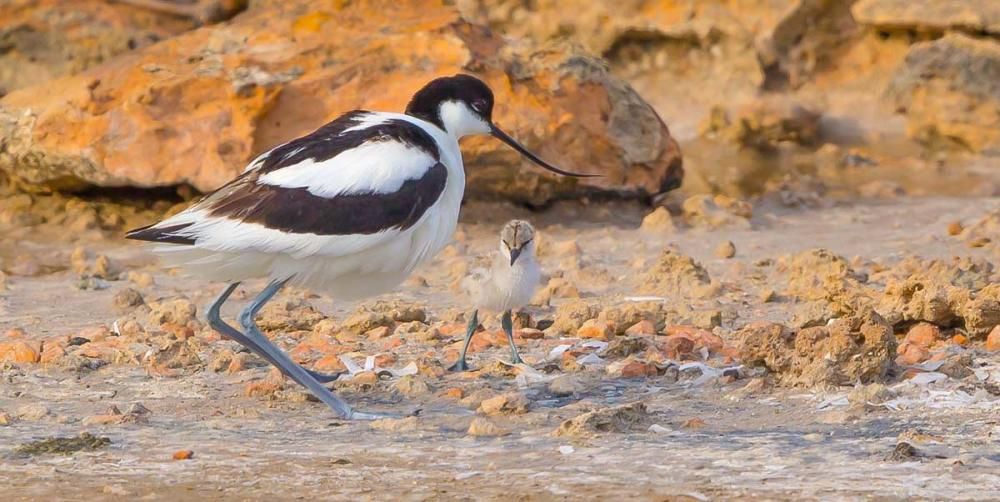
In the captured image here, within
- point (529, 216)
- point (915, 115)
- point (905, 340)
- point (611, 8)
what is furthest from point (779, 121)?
point (905, 340)

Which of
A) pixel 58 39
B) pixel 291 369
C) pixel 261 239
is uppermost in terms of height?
pixel 58 39

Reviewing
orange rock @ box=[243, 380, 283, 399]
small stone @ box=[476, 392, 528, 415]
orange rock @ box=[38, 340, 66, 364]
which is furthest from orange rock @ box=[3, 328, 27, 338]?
small stone @ box=[476, 392, 528, 415]

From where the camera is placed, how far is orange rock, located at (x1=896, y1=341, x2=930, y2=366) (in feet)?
18.5

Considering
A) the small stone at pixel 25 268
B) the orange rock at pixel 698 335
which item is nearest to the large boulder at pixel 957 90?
the orange rock at pixel 698 335

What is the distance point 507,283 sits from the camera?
19.5 feet

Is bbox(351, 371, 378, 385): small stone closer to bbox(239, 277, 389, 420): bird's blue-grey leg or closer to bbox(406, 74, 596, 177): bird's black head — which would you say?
bbox(239, 277, 389, 420): bird's blue-grey leg

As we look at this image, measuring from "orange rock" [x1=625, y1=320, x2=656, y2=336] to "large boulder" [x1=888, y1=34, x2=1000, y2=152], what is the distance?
5784mm

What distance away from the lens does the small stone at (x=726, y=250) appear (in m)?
7.97

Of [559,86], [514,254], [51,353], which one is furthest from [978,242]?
[51,353]

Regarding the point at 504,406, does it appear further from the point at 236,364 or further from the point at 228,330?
the point at 236,364

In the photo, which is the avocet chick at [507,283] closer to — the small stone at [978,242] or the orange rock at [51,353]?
the orange rock at [51,353]

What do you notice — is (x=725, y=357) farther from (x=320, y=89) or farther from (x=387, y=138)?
(x=320, y=89)

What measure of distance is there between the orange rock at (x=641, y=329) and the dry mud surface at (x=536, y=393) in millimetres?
19

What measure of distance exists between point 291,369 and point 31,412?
0.83 meters
